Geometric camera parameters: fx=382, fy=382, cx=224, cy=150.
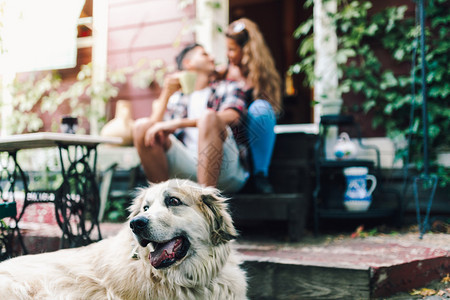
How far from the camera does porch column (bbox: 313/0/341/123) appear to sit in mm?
3574

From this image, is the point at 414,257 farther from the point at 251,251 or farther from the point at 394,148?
the point at 394,148

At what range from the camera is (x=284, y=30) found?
20.1ft

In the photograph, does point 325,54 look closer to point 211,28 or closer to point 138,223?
point 211,28

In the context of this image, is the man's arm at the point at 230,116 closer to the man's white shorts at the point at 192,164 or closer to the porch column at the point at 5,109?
the man's white shorts at the point at 192,164

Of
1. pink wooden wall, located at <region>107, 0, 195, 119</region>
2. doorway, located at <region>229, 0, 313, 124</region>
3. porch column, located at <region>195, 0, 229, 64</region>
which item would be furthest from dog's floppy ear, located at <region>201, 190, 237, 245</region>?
doorway, located at <region>229, 0, 313, 124</region>

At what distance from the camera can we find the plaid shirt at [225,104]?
2584mm

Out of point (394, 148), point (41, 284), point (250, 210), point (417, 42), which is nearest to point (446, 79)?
point (417, 42)

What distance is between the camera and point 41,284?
1475 millimetres

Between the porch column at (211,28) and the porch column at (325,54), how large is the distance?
3.25 ft

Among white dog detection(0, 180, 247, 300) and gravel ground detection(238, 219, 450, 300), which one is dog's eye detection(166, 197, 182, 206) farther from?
gravel ground detection(238, 219, 450, 300)

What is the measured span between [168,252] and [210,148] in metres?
0.89

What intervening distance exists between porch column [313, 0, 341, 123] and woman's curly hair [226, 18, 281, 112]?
786 mm

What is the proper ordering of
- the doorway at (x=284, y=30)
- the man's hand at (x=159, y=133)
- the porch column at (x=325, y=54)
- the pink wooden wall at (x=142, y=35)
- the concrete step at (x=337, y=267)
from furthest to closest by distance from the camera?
the doorway at (x=284, y=30) < the pink wooden wall at (x=142, y=35) < the porch column at (x=325, y=54) < the man's hand at (x=159, y=133) < the concrete step at (x=337, y=267)

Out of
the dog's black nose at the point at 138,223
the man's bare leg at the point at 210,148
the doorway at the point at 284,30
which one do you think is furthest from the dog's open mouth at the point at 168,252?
the doorway at the point at 284,30
